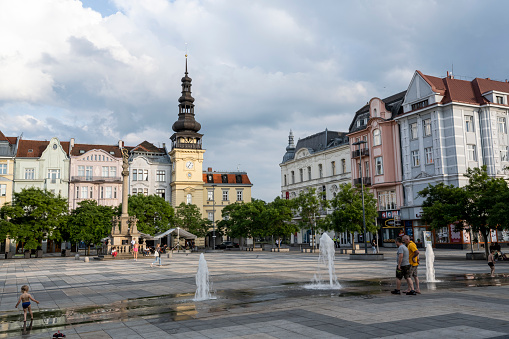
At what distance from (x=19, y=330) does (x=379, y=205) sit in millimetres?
49484

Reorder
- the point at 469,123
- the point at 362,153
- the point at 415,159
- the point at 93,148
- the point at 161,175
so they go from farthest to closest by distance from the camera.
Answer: the point at 161,175
the point at 93,148
the point at 362,153
the point at 415,159
the point at 469,123

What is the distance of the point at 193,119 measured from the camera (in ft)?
252

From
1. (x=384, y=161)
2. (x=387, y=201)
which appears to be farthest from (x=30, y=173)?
(x=387, y=201)

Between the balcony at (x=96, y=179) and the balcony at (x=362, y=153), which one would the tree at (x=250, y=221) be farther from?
the balcony at (x=96, y=179)

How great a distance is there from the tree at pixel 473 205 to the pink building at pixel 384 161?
20607 mm

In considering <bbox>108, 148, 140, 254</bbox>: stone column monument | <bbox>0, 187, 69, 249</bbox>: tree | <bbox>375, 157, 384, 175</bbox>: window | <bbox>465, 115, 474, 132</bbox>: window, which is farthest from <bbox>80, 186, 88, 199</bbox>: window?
<bbox>465, 115, 474, 132</bbox>: window

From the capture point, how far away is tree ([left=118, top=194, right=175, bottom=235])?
57312 mm

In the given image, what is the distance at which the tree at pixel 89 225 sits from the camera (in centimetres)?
5012

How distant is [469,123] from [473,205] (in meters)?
21.3

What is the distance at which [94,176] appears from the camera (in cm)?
6794

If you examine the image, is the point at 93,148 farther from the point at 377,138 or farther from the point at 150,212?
the point at 377,138

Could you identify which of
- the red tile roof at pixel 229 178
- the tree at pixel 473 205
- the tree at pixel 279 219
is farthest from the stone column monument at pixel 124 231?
the red tile roof at pixel 229 178

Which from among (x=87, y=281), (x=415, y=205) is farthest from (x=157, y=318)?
(x=415, y=205)

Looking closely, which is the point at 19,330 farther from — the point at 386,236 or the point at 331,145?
the point at 331,145
